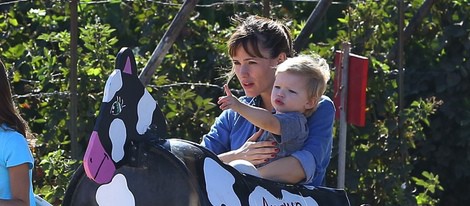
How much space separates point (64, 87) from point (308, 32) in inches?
53.5

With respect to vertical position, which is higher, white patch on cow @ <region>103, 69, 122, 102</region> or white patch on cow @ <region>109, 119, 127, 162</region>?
white patch on cow @ <region>103, 69, 122, 102</region>

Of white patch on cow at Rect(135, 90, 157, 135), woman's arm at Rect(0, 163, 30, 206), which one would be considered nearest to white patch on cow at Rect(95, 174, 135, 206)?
white patch on cow at Rect(135, 90, 157, 135)

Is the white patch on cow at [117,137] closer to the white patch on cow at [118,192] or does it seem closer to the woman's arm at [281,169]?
the white patch on cow at [118,192]

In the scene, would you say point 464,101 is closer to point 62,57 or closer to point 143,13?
point 143,13

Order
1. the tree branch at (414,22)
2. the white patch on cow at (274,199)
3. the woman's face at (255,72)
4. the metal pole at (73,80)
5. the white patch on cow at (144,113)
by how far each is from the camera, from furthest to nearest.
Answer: the tree branch at (414,22)
the metal pole at (73,80)
the woman's face at (255,72)
the white patch on cow at (274,199)
the white patch on cow at (144,113)

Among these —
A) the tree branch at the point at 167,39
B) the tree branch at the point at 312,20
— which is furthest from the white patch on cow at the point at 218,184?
the tree branch at the point at 312,20

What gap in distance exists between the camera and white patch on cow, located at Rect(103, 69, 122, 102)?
3041mm

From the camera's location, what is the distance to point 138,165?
3059mm

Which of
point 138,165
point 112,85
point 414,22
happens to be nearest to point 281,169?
point 138,165

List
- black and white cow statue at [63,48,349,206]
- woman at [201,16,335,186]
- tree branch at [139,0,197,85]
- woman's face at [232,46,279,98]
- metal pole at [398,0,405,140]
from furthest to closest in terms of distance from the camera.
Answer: metal pole at [398,0,405,140]
tree branch at [139,0,197,85]
woman's face at [232,46,279,98]
woman at [201,16,335,186]
black and white cow statue at [63,48,349,206]

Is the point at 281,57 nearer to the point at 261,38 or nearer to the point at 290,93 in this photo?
the point at 261,38

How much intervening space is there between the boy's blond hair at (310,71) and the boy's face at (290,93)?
2cm

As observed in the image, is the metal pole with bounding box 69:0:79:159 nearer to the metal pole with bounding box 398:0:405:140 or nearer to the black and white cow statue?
the metal pole with bounding box 398:0:405:140

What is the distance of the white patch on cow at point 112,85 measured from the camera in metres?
3.04
